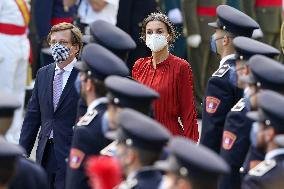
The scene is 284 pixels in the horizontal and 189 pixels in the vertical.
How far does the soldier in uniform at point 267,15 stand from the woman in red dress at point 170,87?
5.68 meters

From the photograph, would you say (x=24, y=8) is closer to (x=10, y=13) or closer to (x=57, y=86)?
(x=10, y=13)

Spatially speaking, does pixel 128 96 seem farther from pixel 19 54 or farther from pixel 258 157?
pixel 19 54

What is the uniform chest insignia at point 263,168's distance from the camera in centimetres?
773

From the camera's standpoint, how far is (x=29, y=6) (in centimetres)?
1438

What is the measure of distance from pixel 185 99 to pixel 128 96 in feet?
9.20

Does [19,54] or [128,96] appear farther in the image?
[19,54]

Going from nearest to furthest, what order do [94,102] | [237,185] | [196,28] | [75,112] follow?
[94,102] < [237,185] < [75,112] < [196,28]

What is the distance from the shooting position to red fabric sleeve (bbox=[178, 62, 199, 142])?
35.1 ft

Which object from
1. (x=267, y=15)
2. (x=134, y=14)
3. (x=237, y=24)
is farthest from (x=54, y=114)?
(x=267, y=15)

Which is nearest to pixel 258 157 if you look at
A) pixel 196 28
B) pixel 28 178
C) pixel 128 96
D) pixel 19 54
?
pixel 128 96

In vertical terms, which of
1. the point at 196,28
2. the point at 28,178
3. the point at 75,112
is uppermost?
the point at 28,178

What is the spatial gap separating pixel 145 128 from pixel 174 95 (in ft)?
11.5

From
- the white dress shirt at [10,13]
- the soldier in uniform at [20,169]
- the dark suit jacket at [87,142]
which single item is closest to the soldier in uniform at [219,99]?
the dark suit jacket at [87,142]

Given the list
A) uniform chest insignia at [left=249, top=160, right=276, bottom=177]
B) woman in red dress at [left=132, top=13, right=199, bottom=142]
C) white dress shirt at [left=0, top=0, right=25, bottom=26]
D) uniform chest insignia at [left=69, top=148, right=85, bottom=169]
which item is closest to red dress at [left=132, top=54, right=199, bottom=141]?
woman in red dress at [left=132, top=13, right=199, bottom=142]
